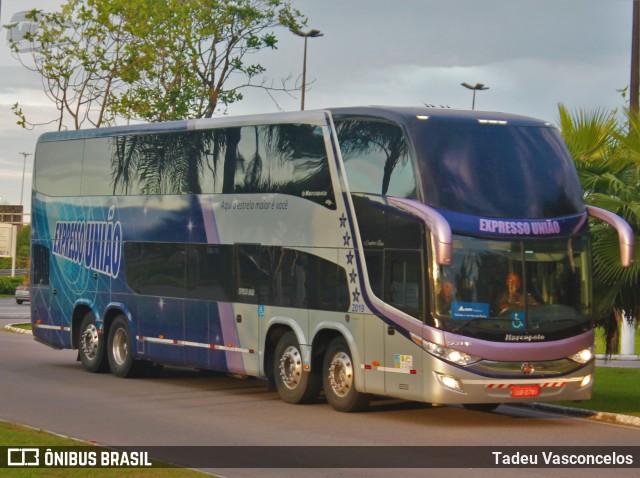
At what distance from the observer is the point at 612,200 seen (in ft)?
61.9

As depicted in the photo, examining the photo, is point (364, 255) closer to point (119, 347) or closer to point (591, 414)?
point (591, 414)

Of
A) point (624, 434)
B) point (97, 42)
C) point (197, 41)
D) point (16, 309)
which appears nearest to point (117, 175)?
point (624, 434)

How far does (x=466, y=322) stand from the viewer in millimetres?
16875

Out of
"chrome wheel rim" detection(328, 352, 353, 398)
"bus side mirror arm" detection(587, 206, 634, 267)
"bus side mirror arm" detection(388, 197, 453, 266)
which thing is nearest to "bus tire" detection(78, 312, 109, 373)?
"chrome wheel rim" detection(328, 352, 353, 398)

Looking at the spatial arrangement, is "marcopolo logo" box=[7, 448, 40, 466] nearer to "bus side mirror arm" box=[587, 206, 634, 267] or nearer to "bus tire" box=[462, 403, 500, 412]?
"bus tire" box=[462, 403, 500, 412]

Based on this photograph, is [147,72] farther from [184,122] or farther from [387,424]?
[387,424]

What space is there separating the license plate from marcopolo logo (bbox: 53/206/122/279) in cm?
971

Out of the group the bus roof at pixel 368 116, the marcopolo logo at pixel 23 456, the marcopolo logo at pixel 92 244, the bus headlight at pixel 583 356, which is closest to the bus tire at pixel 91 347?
the marcopolo logo at pixel 92 244

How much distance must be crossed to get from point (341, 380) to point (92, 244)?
319 inches

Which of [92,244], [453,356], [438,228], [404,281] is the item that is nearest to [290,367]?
[404,281]

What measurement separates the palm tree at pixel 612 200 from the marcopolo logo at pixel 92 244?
8839 mm

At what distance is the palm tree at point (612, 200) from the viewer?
18547 millimetres

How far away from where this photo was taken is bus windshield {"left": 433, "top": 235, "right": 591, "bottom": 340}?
666 inches

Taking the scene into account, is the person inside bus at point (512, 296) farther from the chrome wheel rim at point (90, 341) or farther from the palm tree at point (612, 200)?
the chrome wheel rim at point (90, 341)
